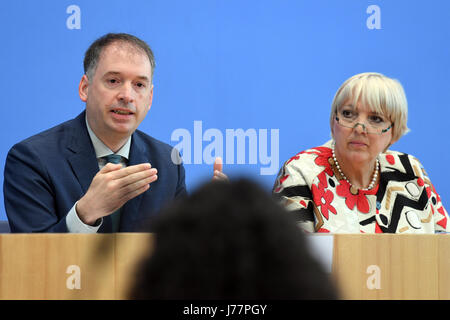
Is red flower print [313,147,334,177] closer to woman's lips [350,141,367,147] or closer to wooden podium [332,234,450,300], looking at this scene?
woman's lips [350,141,367,147]

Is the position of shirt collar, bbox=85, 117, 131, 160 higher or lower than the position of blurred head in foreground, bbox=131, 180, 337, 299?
higher

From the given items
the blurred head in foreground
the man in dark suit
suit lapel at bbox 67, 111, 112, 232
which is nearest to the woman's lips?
the man in dark suit

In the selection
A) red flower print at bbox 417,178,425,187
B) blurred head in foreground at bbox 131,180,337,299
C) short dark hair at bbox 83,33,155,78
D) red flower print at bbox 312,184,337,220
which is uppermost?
Result: short dark hair at bbox 83,33,155,78

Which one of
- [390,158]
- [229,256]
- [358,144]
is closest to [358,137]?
[358,144]

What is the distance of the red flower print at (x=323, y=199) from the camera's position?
5.87ft

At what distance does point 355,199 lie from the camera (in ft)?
6.15

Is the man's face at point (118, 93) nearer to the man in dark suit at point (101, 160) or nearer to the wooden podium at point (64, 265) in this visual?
the man in dark suit at point (101, 160)

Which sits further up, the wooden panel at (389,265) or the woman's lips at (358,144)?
the woman's lips at (358,144)

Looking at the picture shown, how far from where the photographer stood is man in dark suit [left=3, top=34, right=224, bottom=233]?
1447mm

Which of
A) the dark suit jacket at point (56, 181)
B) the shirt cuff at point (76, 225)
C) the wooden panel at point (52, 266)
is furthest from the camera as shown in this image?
the dark suit jacket at point (56, 181)

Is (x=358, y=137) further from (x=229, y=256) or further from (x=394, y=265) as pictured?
(x=229, y=256)

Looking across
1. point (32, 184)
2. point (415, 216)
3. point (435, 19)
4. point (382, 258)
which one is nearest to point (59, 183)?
point (32, 184)

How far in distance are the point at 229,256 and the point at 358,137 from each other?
1665 mm

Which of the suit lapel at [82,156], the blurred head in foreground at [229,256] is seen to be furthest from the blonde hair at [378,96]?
the blurred head in foreground at [229,256]
